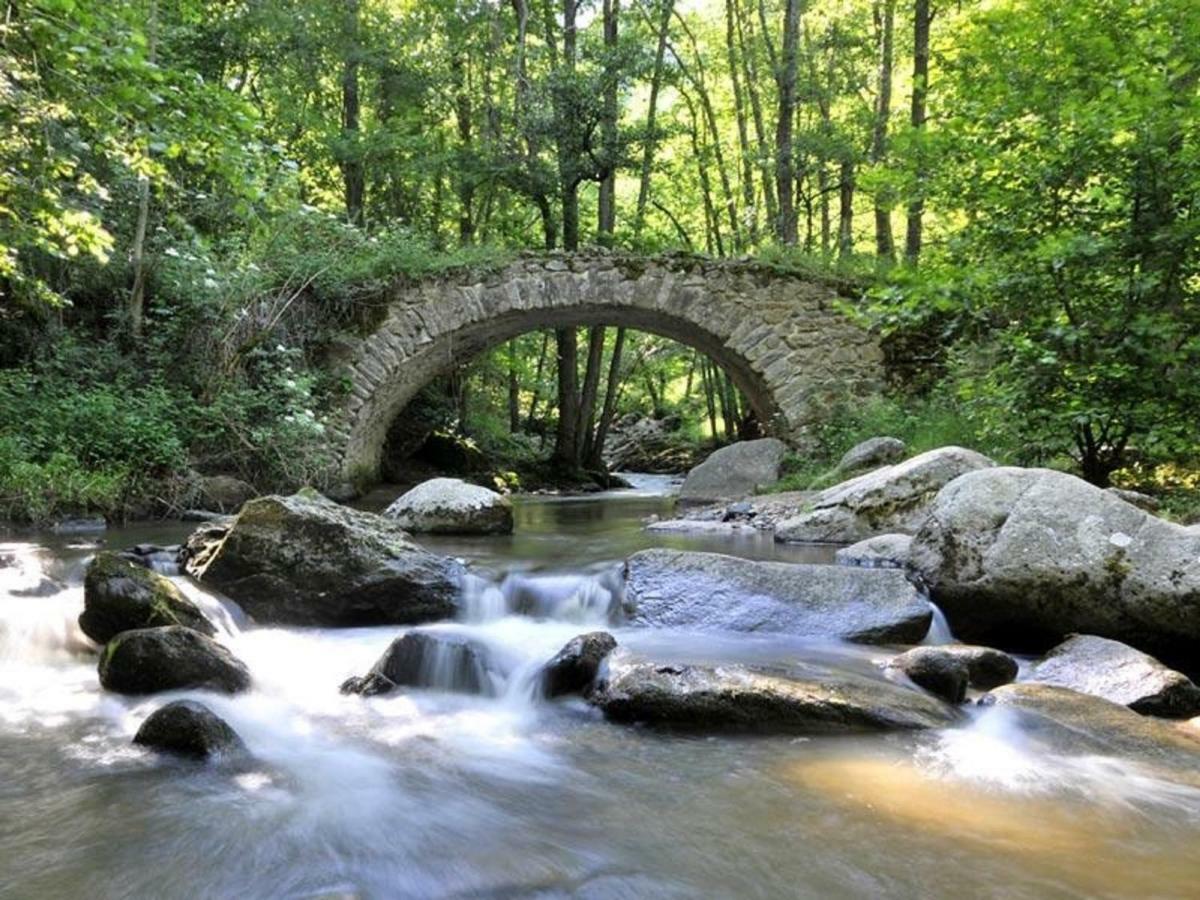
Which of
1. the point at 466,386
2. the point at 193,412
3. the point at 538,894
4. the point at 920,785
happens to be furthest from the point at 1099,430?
the point at 466,386

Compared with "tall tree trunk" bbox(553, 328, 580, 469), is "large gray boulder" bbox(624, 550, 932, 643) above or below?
below

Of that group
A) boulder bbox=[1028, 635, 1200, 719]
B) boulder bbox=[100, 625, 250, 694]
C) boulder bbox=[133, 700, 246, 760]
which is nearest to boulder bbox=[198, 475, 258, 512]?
boulder bbox=[100, 625, 250, 694]

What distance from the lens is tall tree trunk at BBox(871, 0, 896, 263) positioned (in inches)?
484

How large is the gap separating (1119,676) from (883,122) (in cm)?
1069

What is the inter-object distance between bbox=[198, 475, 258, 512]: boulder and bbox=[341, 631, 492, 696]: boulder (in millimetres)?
5062

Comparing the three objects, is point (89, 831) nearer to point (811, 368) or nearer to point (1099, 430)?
point (1099, 430)

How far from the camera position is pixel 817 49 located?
51.4 ft

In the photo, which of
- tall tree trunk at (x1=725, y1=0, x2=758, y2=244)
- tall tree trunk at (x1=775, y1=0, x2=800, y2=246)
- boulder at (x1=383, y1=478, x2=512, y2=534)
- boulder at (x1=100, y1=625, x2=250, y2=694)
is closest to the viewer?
boulder at (x1=100, y1=625, x2=250, y2=694)

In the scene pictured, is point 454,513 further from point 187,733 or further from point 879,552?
point 187,733

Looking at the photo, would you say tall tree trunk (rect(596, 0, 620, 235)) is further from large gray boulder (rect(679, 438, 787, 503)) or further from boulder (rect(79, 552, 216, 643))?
boulder (rect(79, 552, 216, 643))

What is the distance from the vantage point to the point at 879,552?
5684 millimetres

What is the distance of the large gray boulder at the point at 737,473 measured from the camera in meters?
10.4

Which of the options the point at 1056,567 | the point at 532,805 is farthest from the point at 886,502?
the point at 532,805

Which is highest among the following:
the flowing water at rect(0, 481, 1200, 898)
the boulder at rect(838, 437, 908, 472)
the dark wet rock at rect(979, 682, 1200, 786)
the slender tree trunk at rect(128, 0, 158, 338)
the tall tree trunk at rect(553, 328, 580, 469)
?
the slender tree trunk at rect(128, 0, 158, 338)
